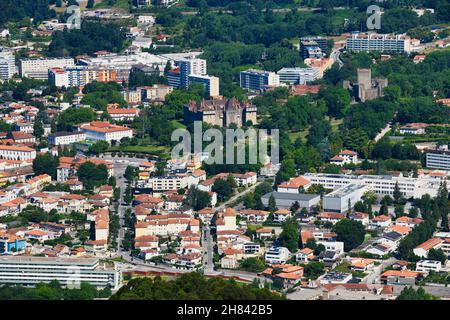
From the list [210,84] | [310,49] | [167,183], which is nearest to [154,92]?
[210,84]

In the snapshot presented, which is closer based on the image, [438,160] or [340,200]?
[340,200]

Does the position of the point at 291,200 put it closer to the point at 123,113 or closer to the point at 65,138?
the point at 65,138

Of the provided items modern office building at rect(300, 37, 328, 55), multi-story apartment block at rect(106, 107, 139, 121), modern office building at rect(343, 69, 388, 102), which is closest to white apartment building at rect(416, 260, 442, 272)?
multi-story apartment block at rect(106, 107, 139, 121)

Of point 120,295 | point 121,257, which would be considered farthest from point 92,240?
point 120,295

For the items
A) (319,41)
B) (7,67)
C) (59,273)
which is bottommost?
(59,273)

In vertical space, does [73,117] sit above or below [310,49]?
below

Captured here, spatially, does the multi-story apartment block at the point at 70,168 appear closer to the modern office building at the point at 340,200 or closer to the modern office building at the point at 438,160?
the modern office building at the point at 340,200
